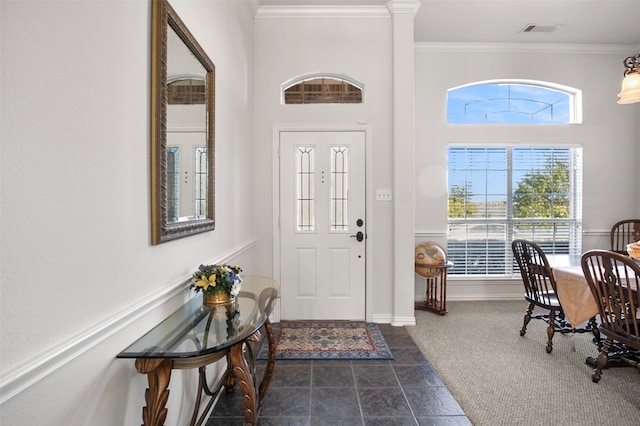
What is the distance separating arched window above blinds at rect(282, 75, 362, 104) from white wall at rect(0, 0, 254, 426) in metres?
2.38

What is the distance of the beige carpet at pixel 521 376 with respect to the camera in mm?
2010

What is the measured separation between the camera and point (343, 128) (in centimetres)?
357

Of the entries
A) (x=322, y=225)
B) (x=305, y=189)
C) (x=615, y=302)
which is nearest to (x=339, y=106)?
(x=305, y=189)

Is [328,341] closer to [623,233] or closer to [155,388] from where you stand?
[155,388]

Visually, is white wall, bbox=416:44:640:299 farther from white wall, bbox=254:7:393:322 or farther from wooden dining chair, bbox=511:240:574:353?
wooden dining chair, bbox=511:240:574:353

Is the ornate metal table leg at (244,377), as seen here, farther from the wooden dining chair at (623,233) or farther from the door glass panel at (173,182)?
the wooden dining chair at (623,233)

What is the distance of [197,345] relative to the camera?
1219 millimetres

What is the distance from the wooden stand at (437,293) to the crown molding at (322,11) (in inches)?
115

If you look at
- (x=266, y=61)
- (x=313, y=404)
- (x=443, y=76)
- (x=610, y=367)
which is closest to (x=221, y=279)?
(x=313, y=404)

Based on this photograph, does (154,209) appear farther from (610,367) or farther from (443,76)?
(443,76)

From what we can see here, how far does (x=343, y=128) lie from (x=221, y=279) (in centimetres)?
240

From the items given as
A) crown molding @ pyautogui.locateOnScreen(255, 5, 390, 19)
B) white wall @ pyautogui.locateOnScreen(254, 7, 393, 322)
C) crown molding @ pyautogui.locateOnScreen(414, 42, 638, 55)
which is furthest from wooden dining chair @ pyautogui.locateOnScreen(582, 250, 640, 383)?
crown molding @ pyautogui.locateOnScreen(414, 42, 638, 55)

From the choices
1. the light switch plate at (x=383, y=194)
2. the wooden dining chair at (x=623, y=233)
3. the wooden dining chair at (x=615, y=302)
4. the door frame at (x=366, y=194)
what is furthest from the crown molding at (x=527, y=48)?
the wooden dining chair at (x=615, y=302)

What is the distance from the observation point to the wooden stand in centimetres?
381
